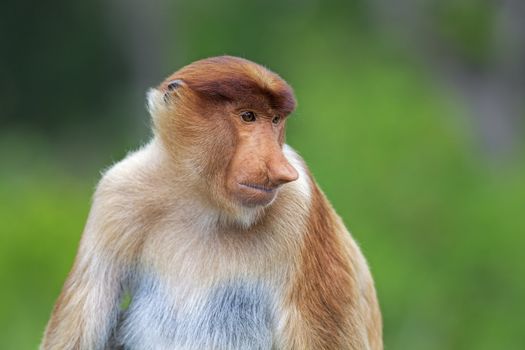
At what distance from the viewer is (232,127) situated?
4.93 m

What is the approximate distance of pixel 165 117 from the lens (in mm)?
5199

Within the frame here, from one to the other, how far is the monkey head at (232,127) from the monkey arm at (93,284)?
1.38 feet

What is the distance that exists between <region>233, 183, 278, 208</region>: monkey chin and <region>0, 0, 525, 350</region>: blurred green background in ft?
2.99

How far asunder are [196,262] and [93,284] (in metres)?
0.44

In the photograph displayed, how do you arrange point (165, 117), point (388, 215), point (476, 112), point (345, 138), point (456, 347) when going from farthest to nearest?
point (476, 112) → point (345, 138) → point (388, 215) → point (456, 347) → point (165, 117)

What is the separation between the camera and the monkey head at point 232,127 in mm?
4832

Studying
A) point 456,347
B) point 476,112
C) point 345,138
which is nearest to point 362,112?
point 345,138

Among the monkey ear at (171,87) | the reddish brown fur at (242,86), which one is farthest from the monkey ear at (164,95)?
the reddish brown fur at (242,86)

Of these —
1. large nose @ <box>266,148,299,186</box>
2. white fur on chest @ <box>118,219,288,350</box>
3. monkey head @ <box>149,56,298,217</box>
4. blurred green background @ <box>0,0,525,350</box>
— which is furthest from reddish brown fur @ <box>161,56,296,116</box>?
blurred green background @ <box>0,0,525,350</box>

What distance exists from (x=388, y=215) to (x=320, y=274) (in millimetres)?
6710

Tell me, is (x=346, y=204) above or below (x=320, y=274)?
below

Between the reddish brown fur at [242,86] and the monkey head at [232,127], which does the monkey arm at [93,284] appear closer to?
the monkey head at [232,127]

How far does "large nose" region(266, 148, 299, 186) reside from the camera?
469cm

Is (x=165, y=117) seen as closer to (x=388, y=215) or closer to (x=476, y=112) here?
(x=388, y=215)
